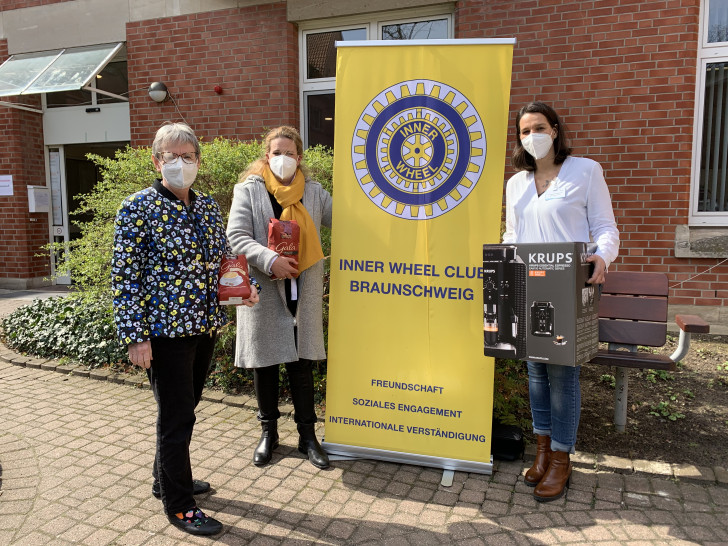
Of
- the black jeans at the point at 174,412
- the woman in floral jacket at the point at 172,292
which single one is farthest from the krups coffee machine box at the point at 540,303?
the black jeans at the point at 174,412

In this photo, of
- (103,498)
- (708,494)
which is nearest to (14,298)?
(103,498)

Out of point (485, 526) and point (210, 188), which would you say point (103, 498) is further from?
point (210, 188)

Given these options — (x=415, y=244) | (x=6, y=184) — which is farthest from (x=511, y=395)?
(x=6, y=184)

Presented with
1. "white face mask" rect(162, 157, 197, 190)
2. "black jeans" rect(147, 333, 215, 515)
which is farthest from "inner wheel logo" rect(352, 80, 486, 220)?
"black jeans" rect(147, 333, 215, 515)

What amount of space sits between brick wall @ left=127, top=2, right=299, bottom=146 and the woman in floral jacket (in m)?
5.04

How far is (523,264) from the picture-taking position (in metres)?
2.75

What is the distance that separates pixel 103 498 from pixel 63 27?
8524mm

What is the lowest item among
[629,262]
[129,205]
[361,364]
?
[361,364]

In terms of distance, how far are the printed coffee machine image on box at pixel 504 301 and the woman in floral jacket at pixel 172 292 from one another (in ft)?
4.68

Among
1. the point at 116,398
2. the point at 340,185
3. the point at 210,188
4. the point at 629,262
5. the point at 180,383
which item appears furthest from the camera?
the point at 629,262

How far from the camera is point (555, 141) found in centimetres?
295

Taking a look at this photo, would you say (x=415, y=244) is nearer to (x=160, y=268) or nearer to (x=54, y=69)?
(x=160, y=268)

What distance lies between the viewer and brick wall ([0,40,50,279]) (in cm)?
922

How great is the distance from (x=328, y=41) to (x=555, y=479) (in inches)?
254
